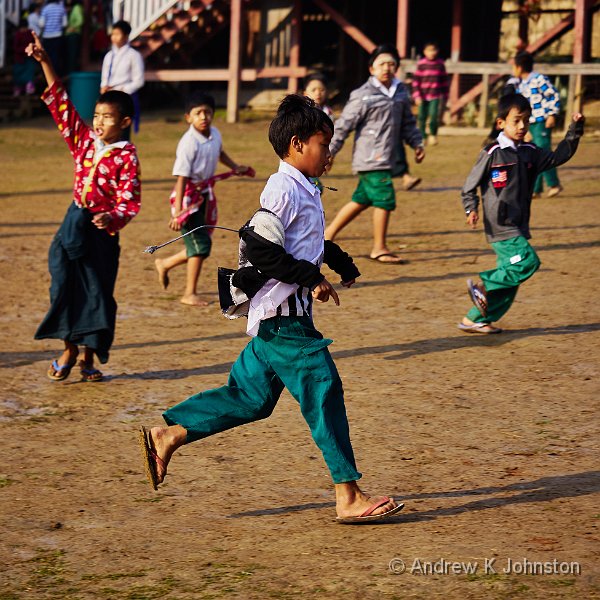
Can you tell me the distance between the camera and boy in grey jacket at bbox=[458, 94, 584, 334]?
803 cm

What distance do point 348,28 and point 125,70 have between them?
8.63 m

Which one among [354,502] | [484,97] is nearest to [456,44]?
[484,97]

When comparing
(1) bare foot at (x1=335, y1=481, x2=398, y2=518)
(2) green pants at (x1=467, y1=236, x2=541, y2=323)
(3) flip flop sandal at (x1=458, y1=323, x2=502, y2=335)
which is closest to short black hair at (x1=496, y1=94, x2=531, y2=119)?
(2) green pants at (x1=467, y1=236, x2=541, y2=323)

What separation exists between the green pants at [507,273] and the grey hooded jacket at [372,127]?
8.59 ft

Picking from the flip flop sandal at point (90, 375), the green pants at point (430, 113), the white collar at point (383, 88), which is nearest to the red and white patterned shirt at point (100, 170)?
the flip flop sandal at point (90, 375)

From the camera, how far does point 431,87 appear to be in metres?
19.0

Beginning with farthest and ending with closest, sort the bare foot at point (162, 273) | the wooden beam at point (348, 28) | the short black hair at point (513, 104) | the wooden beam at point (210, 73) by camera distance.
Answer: the wooden beam at point (210, 73)
the wooden beam at point (348, 28)
the bare foot at point (162, 273)
the short black hair at point (513, 104)

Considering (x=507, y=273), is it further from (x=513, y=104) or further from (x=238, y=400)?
(x=238, y=400)

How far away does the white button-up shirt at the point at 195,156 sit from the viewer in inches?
358

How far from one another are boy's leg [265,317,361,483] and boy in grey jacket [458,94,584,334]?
3330mm

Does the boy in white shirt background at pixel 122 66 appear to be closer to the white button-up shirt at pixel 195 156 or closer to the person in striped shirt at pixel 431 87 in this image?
the person in striped shirt at pixel 431 87

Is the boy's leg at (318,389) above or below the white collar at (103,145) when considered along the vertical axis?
below

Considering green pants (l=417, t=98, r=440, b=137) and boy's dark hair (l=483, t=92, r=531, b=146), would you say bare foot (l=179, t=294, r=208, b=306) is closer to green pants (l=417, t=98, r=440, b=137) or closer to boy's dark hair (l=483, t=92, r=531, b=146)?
boy's dark hair (l=483, t=92, r=531, b=146)

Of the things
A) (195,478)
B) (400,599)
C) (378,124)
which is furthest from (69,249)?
(378,124)
